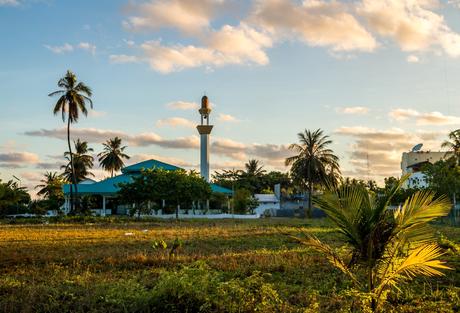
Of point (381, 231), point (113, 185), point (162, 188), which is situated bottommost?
point (381, 231)

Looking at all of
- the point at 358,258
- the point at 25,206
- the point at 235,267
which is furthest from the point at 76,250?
the point at 25,206

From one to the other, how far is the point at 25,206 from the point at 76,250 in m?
52.4

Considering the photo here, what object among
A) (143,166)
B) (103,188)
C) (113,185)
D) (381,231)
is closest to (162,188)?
(113,185)

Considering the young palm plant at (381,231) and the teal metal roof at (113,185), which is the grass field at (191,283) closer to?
the young palm plant at (381,231)

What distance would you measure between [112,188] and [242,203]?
1468 centimetres

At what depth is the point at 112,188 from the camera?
54781 mm

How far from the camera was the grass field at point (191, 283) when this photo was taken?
805 centimetres

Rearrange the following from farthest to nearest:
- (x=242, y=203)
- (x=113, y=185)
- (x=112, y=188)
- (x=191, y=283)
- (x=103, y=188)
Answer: (x=242, y=203)
(x=103, y=188)
(x=112, y=188)
(x=113, y=185)
(x=191, y=283)

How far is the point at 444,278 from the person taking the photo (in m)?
11.6

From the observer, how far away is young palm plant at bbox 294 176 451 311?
6.95 m

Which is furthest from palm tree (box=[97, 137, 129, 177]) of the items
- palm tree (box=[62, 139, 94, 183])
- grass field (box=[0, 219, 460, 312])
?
grass field (box=[0, 219, 460, 312])

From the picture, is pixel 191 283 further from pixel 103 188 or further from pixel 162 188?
pixel 103 188

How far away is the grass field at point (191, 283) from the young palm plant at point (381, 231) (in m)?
0.51

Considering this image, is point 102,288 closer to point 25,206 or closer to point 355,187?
point 355,187
